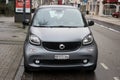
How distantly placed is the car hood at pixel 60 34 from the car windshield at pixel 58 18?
48 cm

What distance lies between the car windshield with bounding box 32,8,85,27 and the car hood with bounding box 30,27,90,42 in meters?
0.48

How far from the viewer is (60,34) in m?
7.71

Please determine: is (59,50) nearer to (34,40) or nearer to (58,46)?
(58,46)

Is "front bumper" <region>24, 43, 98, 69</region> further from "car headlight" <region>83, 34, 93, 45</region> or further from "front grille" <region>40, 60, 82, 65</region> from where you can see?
"car headlight" <region>83, 34, 93, 45</region>

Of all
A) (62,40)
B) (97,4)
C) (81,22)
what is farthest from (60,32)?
(97,4)

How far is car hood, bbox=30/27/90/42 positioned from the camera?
7.55m

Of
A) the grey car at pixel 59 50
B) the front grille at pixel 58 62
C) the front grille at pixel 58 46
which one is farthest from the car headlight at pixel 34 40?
the front grille at pixel 58 62

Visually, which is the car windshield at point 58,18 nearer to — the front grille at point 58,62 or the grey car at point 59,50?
the grey car at point 59,50

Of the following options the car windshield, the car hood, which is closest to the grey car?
the car hood

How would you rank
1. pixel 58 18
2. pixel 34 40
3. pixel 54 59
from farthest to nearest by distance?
pixel 58 18
pixel 34 40
pixel 54 59

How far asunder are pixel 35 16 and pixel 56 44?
1.77 m

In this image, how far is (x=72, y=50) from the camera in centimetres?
754

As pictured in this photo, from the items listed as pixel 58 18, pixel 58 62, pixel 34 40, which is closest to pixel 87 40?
pixel 58 62

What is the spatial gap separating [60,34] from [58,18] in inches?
50.6
